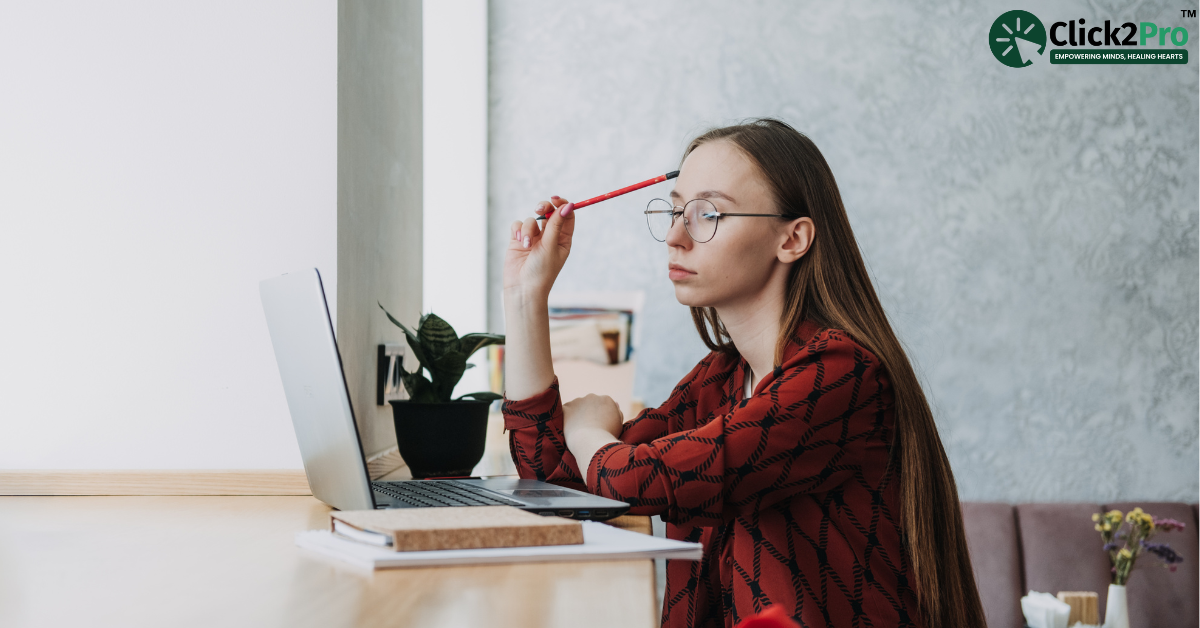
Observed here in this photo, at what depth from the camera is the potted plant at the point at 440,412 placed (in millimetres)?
1083

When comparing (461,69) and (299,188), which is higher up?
(461,69)

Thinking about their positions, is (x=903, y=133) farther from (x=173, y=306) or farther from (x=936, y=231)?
(x=173, y=306)

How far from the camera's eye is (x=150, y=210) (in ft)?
3.51

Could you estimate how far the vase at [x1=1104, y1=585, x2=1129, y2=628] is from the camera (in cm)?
253

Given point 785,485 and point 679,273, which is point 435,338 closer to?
point 679,273

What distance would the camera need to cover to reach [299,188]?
1.07 m

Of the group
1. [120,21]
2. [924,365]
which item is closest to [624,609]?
[120,21]

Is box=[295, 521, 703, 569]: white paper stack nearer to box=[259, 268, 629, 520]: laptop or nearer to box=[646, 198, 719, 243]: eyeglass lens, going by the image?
box=[259, 268, 629, 520]: laptop

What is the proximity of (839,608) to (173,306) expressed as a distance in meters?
0.85

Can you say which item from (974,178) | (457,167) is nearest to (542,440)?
(457,167)

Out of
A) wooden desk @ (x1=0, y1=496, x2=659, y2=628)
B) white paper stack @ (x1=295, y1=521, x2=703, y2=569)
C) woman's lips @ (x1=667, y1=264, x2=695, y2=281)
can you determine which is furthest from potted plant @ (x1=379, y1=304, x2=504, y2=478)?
white paper stack @ (x1=295, y1=521, x2=703, y2=569)

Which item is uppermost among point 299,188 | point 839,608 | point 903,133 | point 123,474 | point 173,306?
point 903,133

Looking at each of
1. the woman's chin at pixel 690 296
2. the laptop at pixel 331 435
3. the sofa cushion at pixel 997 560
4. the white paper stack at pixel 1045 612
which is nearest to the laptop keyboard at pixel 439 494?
the laptop at pixel 331 435

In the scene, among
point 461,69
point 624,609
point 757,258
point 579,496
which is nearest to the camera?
point 624,609
